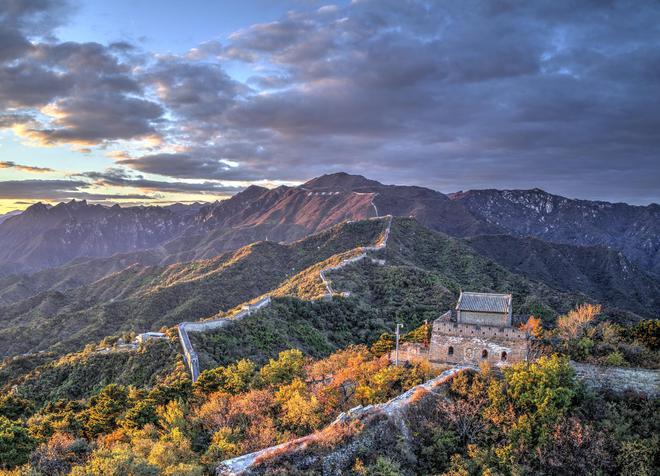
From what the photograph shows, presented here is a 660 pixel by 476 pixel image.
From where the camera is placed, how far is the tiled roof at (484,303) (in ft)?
109

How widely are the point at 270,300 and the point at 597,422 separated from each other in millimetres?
49081

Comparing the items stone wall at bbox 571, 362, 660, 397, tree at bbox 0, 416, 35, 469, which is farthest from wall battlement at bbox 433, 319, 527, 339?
tree at bbox 0, 416, 35, 469

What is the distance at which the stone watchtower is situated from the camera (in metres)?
29.4

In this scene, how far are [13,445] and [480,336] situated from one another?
3067 centimetres

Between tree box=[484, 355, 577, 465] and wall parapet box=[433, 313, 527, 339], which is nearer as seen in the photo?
tree box=[484, 355, 577, 465]

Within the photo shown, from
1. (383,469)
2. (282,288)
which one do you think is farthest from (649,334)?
(282,288)

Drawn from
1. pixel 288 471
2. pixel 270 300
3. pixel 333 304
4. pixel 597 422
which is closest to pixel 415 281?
pixel 333 304

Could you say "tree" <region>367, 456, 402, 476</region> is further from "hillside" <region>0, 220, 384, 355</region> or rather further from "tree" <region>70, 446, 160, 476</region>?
"hillside" <region>0, 220, 384, 355</region>

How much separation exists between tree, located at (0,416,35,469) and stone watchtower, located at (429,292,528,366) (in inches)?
1053

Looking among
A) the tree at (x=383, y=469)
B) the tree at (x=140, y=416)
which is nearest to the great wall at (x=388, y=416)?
the tree at (x=383, y=469)

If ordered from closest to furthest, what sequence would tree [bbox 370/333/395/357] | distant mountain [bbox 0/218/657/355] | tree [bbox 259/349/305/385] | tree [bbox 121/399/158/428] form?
tree [bbox 121/399/158/428] → tree [bbox 259/349/305/385] → tree [bbox 370/333/395/357] → distant mountain [bbox 0/218/657/355]

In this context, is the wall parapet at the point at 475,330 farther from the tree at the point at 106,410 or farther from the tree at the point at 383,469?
the tree at the point at 106,410

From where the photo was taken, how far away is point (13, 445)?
29.0 m

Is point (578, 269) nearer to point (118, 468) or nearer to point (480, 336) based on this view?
point (480, 336)
